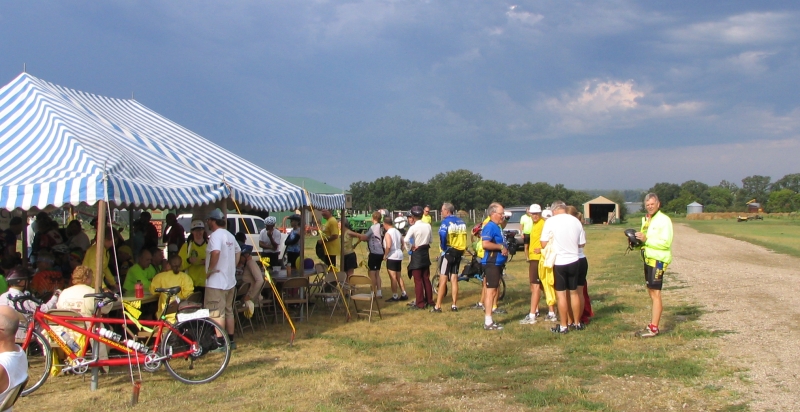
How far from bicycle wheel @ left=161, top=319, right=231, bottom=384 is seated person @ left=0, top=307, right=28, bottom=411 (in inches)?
113

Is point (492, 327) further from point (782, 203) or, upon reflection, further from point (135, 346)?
point (782, 203)

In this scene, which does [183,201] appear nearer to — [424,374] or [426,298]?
[424,374]

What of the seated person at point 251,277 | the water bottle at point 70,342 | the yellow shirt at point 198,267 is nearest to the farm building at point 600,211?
the seated person at point 251,277

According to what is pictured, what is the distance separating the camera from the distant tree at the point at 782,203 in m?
86.7

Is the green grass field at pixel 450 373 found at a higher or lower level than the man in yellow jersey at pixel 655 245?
lower

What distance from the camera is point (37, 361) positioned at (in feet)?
20.3

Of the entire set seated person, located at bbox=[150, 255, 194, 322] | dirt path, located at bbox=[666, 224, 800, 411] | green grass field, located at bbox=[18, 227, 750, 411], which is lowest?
green grass field, located at bbox=[18, 227, 750, 411]

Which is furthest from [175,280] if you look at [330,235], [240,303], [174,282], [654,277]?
[654,277]

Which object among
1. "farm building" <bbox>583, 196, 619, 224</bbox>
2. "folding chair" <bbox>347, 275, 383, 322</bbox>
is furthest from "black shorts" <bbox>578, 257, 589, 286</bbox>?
"farm building" <bbox>583, 196, 619, 224</bbox>

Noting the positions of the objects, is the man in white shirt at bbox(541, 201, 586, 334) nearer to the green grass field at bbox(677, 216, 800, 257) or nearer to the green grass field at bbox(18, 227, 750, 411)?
the green grass field at bbox(18, 227, 750, 411)

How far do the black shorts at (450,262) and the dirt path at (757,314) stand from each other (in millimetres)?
3355

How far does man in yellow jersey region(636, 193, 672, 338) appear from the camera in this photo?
22.6 ft

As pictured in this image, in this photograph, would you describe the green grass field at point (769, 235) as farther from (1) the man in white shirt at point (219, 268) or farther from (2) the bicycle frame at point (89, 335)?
(2) the bicycle frame at point (89, 335)

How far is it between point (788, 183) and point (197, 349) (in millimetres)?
147863
